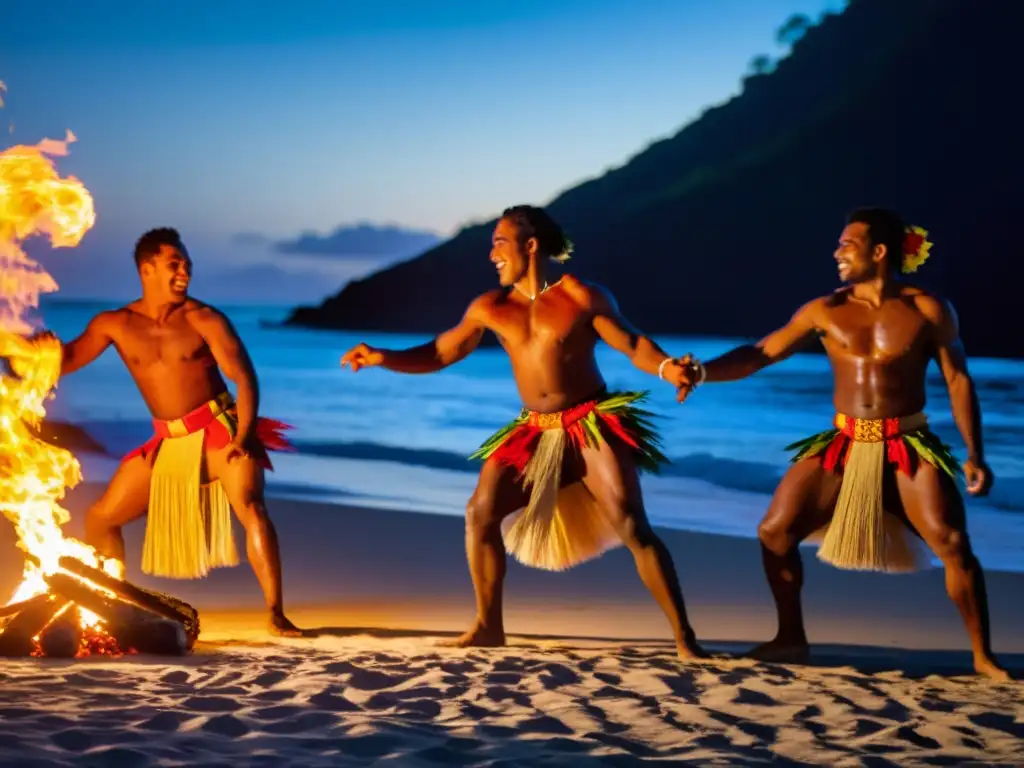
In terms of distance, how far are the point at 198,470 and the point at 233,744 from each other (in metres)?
1.87

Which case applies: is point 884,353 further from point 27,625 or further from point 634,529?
point 27,625

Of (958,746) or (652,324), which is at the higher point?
(652,324)

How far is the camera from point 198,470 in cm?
533

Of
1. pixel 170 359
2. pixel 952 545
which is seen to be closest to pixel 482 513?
pixel 170 359

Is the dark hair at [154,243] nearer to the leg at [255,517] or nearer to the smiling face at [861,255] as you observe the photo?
the leg at [255,517]

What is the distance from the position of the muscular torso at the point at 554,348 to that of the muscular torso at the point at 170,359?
1090 mm

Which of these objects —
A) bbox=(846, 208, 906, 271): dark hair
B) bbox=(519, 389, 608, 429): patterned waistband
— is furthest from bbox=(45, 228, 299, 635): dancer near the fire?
bbox=(846, 208, 906, 271): dark hair

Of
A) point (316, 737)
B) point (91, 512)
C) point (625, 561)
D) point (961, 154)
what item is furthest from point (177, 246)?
point (961, 154)

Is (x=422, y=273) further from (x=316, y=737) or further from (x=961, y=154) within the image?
(x=316, y=737)

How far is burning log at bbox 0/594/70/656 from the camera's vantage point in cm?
473

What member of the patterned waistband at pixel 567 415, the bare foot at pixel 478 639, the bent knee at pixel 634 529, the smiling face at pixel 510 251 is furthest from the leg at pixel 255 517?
the bent knee at pixel 634 529

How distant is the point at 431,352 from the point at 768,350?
1.24 m

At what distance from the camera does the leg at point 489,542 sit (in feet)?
16.9

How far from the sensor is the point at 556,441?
200 inches
